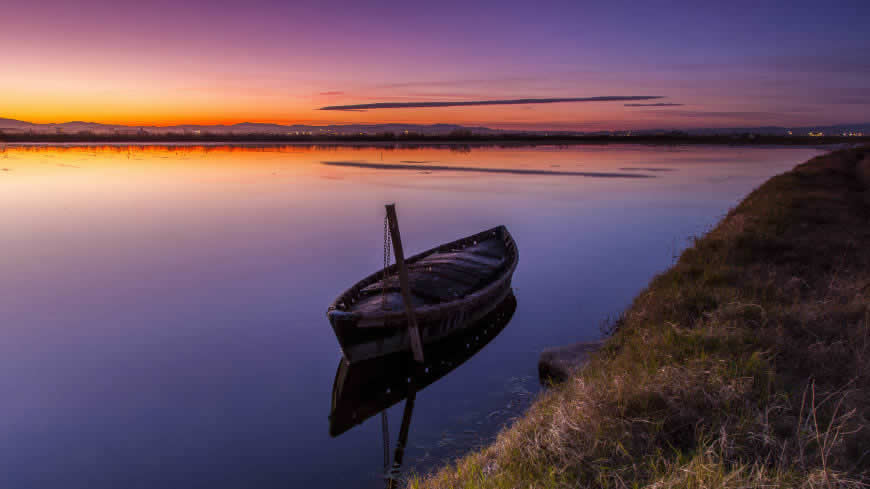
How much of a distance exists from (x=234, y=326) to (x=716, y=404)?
545 inches

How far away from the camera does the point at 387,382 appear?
11.9 meters

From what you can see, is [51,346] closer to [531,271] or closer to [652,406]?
[652,406]

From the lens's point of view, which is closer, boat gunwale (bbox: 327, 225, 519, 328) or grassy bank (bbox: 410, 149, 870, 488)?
grassy bank (bbox: 410, 149, 870, 488)

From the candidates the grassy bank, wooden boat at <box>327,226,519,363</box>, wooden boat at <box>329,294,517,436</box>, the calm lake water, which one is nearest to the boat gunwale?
wooden boat at <box>327,226,519,363</box>

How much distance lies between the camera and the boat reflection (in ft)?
35.2

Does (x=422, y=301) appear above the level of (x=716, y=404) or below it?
below

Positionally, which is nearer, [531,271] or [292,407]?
[292,407]

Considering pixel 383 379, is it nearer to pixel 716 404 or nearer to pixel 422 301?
pixel 422 301

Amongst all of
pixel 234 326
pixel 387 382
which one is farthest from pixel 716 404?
pixel 234 326

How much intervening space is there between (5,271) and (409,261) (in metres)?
17.8

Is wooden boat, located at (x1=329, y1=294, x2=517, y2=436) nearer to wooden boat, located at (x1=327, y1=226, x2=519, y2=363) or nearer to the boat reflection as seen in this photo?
the boat reflection

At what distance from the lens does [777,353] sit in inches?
295

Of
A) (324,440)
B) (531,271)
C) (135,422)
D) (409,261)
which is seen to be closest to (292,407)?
(324,440)

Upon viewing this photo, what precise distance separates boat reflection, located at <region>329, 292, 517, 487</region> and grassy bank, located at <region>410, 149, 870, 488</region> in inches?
136
